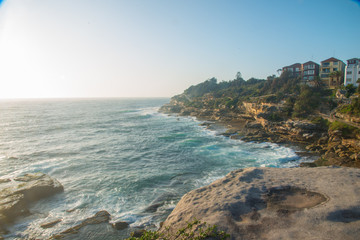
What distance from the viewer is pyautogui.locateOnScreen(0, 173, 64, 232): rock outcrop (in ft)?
51.0

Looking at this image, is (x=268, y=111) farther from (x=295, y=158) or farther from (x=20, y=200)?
(x=20, y=200)

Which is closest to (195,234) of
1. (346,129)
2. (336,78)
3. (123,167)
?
(123,167)

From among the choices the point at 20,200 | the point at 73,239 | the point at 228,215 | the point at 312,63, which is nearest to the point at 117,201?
the point at 73,239

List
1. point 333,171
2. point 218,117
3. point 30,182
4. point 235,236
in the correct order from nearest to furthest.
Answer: point 235,236 < point 333,171 < point 30,182 < point 218,117

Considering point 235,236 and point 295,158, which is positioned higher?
point 235,236

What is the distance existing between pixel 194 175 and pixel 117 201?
9.16 metres

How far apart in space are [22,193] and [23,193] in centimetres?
10

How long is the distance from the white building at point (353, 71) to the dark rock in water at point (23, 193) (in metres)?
66.6

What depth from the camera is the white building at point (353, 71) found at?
162 feet

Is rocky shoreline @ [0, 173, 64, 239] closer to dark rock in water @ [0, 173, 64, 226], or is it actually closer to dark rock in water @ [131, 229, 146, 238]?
dark rock in water @ [0, 173, 64, 226]

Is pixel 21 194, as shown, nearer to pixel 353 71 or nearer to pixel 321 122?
pixel 321 122

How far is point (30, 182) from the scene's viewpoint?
19906mm

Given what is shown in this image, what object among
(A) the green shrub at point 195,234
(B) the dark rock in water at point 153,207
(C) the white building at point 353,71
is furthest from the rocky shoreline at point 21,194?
(C) the white building at point 353,71

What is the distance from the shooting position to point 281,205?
471 inches
